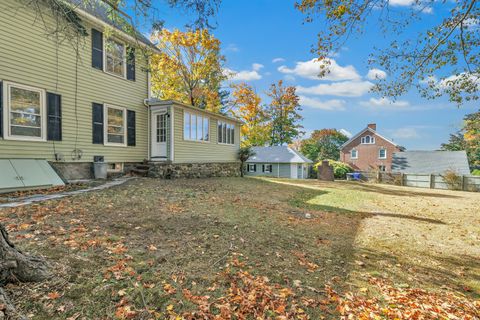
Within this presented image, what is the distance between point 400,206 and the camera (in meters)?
9.25

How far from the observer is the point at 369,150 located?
33375 mm

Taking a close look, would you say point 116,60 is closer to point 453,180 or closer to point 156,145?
point 156,145

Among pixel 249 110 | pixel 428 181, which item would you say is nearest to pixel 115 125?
pixel 249 110

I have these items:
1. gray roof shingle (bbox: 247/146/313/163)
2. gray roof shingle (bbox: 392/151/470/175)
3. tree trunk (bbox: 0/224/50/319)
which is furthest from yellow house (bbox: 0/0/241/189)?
gray roof shingle (bbox: 392/151/470/175)

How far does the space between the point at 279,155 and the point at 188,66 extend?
610 inches

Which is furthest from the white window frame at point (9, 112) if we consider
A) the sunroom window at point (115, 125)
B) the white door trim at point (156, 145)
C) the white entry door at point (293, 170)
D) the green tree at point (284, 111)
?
the green tree at point (284, 111)

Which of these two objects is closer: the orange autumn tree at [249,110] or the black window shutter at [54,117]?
the black window shutter at [54,117]

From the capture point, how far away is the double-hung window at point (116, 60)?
9.95 m

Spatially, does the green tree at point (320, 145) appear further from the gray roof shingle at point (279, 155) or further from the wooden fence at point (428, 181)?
the wooden fence at point (428, 181)

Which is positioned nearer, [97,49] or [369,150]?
[97,49]

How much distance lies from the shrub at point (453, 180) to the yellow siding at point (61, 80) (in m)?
20.5

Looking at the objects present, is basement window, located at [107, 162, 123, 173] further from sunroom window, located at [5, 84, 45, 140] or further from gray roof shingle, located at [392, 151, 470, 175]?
gray roof shingle, located at [392, 151, 470, 175]

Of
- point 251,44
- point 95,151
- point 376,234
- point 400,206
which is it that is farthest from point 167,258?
point 251,44

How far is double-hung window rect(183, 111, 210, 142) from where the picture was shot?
1209 cm
